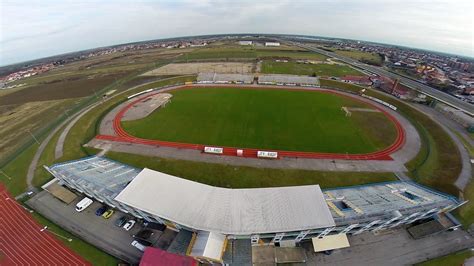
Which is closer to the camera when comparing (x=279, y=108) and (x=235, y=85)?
(x=279, y=108)

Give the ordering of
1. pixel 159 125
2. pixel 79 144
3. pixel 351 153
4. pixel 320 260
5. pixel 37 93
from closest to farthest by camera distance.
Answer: pixel 320 260 → pixel 351 153 → pixel 79 144 → pixel 159 125 → pixel 37 93

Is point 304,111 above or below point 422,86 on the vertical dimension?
below

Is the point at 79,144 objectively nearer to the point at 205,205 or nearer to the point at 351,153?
the point at 205,205

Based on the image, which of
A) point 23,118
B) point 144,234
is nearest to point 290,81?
point 144,234

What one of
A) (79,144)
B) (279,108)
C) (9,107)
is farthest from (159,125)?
(9,107)

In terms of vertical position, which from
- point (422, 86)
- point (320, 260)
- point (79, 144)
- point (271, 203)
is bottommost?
point (320, 260)

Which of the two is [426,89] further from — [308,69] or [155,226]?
[155,226]

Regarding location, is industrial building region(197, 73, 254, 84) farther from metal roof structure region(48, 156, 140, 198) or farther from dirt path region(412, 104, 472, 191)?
dirt path region(412, 104, 472, 191)

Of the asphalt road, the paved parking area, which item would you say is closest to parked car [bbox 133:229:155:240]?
the paved parking area
